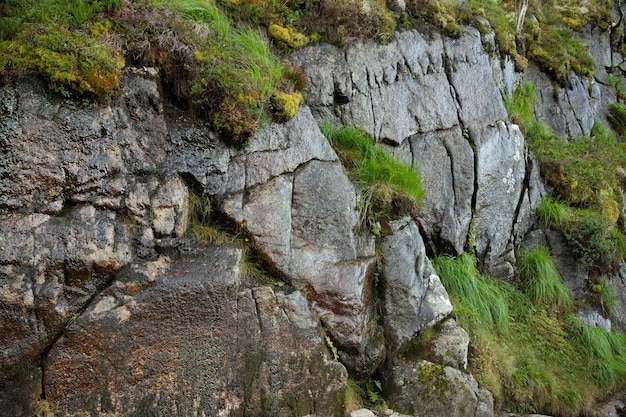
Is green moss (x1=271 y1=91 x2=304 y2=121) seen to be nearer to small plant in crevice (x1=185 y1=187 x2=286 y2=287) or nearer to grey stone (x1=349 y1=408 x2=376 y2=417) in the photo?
small plant in crevice (x1=185 y1=187 x2=286 y2=287)

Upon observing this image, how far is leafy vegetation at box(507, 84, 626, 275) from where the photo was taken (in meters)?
7.07

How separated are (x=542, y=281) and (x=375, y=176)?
3247 mm

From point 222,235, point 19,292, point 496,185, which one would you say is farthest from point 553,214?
point 19,292

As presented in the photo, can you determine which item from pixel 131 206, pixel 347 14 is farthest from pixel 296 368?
pixel 347 14

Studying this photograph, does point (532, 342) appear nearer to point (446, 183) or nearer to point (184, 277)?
point (446, 183)

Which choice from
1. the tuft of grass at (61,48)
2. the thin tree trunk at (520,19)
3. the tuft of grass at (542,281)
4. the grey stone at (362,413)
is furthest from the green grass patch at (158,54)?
the thin tree trunk at (520,19)

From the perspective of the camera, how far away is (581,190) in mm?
7633

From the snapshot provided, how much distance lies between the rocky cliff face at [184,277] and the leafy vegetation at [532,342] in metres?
0.59

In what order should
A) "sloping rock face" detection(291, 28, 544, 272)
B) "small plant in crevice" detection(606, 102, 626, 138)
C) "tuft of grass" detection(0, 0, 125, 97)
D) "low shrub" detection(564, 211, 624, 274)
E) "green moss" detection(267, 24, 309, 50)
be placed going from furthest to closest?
"small plant in crevice" detection(606, 102, 626, 138)
"low shrub" detection(564, 211, 624, 274)
"sloping rock face" detection(291, 28, 544, 272)
"green moss" detection(267, 24, 309, 50)
"tuft of grass" detection(0, 0, 125, 97)

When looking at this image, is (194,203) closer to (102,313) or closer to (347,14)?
(102,313)

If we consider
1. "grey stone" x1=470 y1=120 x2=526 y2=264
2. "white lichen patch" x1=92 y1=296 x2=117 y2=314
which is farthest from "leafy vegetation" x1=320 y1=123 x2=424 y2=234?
"white lichen patch" x1=92 y1=296 x2=117 y2=314

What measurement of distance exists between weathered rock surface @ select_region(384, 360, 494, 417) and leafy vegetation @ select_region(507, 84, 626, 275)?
350 cm

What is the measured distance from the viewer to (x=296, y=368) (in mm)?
4234

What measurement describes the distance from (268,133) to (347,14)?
2744 millimetres
